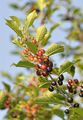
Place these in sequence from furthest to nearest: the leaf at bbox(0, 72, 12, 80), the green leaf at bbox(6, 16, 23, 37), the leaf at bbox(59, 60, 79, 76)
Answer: the leaf at bbox(0, 72, 12, 80), the leaf at bbox(59, 60, 79, 76), the green leaf at bbox(6, 16, 23, 37)

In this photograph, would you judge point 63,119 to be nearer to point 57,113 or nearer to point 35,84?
point 57,113

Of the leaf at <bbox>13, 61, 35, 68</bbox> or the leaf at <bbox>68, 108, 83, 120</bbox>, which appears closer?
the leaf at <bbox>68, 108, 83, 120</bbox>

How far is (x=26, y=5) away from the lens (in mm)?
7723

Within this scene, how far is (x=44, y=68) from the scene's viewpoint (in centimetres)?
283

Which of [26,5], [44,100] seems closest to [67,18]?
[26,5]

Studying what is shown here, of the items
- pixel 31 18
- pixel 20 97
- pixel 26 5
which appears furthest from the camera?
pixel 26 5

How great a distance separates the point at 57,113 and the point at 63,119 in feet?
0.43

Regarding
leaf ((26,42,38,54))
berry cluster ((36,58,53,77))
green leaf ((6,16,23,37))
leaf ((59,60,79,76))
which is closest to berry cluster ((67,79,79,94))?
leaf ((59,60,79,76))

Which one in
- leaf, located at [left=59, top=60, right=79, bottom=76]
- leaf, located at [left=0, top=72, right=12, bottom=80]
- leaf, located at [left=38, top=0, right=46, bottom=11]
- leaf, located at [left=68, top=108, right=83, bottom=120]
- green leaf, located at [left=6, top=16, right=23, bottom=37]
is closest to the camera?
leaf, located at [left=68, top=108, right=83, bottom=120]

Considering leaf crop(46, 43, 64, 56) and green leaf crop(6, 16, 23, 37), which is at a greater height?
green leaf crop(6, 16, 23, 37)

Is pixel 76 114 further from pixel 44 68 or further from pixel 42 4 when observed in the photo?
pixel 42 4

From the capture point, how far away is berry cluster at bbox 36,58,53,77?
2846 millimetres

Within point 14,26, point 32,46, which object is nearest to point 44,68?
point 32,46

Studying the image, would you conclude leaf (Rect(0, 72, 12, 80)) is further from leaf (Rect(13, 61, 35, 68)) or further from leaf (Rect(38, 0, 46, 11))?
leaf (Rect(13, 61, 35, 68))
